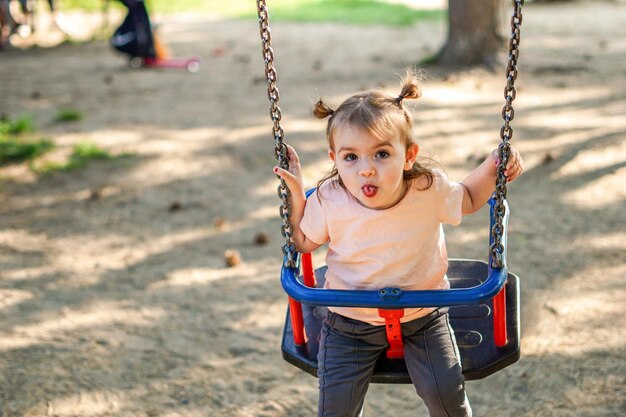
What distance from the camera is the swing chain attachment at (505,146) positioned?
2111mm

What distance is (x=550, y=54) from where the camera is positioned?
951cm

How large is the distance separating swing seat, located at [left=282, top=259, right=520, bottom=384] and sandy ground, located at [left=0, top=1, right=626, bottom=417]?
21.5 inches

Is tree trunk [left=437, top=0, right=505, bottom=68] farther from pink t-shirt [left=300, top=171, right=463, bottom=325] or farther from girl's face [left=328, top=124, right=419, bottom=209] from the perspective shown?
girl's face [left=328, top=124, right=419, bottom=209]

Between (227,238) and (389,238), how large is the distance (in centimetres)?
262

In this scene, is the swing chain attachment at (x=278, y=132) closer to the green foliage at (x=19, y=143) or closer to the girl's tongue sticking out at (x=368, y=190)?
the girl's tongue sticking out at (x=368, y=190)

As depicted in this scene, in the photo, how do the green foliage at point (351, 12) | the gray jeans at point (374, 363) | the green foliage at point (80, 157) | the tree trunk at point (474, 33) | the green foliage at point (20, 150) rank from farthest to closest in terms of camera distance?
the green foliage at point (351, 12) < the tree trunk at point (474, 33) < the green foliage at point (20, 150) < the green foliage at point (80, 157) < the gray jeans at point (374, 363)

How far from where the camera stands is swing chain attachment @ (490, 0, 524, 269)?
2111 millimetres

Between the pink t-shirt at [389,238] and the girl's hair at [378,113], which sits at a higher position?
the girl's hair at [378,113]

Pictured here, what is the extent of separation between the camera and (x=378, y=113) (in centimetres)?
213

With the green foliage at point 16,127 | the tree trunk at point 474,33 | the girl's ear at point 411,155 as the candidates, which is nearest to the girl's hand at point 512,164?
the girl's ear at point 411,155

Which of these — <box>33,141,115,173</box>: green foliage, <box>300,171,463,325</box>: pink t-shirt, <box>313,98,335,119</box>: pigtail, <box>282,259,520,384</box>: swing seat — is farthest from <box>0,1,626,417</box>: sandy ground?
<box>313,98,335,119</box>: pigtail

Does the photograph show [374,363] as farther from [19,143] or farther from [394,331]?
[19,143]

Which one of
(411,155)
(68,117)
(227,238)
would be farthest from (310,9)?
(411,155)

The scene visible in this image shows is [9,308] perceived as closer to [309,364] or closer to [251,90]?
[309,364]
